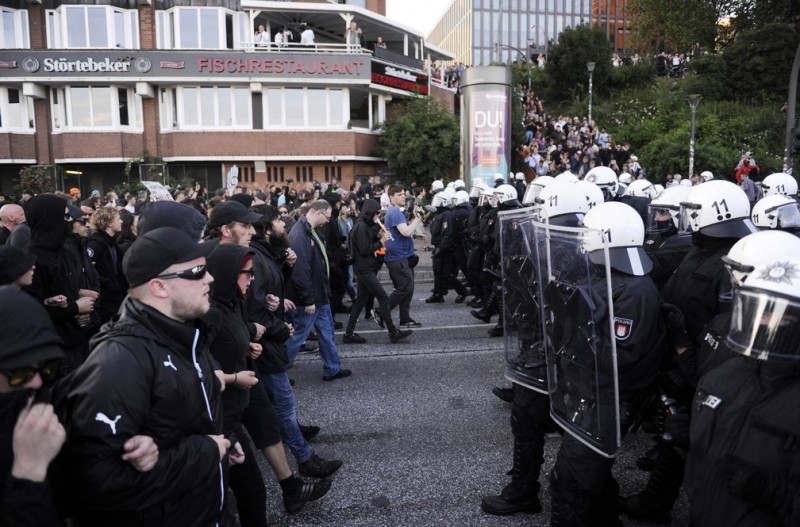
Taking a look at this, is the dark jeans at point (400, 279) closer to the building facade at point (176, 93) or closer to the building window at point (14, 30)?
the building facade at point (176, 93)

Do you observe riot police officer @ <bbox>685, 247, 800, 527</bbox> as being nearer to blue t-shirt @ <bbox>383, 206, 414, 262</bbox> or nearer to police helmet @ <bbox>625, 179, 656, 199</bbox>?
blue t-shirt @ <bbox>383, 206, 414, 262</bbox>

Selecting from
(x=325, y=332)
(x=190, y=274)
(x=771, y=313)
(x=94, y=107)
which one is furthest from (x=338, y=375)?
(x=94, y=107)

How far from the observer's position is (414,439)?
5.15 metres

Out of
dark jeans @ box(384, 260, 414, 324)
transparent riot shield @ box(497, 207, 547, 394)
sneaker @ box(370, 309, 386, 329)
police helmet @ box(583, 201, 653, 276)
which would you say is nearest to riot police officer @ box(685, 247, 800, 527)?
police helmet @ box(583, 201, 653, 276)

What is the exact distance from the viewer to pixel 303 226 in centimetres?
656

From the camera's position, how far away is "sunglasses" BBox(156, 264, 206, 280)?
2.46 metres

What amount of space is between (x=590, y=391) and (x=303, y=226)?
4.04 meters

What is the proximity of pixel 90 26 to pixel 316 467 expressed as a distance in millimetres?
30578

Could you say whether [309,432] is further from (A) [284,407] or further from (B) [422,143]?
(B) [422,143]

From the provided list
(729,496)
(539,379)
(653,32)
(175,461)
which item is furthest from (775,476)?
Result: (653,32)

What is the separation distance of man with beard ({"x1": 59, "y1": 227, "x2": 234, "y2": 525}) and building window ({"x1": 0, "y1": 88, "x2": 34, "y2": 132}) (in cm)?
3151

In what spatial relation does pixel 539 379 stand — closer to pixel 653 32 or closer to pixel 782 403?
pixel 782 403

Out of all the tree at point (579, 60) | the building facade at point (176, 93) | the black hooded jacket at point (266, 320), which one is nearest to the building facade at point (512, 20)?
the tree at point (579, 60)

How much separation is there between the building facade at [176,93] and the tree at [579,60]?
12.9 metres
